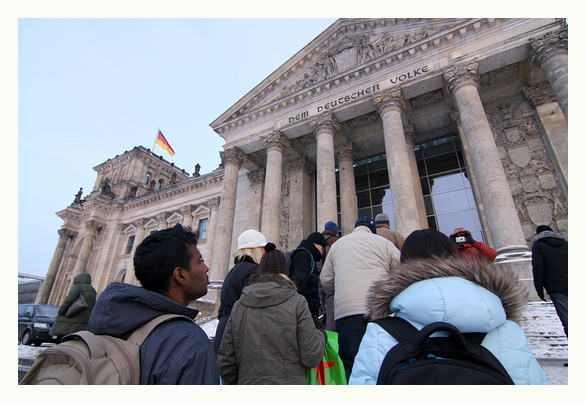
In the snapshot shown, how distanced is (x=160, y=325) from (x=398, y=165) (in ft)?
38.3

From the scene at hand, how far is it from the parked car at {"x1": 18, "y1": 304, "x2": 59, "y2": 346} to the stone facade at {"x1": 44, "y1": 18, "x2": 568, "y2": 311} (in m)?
6.06

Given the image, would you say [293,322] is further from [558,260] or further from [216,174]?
[216,174]

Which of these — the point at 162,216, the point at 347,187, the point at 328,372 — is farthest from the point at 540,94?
the point at 162,216

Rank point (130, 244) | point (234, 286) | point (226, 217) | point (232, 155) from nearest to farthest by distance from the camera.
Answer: point (234, 286) < point (226, 217) < point (232, 155) < point (130, 244)

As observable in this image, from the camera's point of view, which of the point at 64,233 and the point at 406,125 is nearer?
the point at 406,125

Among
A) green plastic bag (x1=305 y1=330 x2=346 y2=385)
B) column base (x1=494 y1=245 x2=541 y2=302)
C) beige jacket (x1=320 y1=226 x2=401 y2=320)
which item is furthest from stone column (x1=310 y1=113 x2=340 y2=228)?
green plastic bag (x1=305 y1=330 x2=346 y2=385)

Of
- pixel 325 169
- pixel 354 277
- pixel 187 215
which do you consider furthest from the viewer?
pixel 187 215

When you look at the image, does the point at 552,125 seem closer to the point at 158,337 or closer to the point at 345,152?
the point at 345,152

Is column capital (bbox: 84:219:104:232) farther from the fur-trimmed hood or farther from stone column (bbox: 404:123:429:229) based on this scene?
the fur-trimmed hood

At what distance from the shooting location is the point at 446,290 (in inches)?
61.2

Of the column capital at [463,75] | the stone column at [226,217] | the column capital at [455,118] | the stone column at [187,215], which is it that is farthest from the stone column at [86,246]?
the column capital at [463,75]

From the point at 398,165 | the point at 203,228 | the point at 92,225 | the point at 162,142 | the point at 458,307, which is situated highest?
the point at 162,142

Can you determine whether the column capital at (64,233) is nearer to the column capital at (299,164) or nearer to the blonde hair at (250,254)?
the column capital at (299,164)

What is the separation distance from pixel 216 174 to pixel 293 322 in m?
23.9
